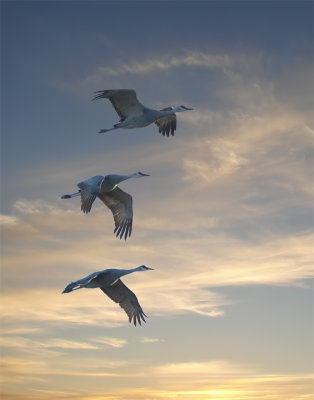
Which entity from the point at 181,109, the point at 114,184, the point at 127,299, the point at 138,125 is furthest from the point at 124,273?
the point at 181,109

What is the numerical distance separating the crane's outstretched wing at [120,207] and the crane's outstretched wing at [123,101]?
3258mm

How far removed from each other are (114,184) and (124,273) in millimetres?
3997

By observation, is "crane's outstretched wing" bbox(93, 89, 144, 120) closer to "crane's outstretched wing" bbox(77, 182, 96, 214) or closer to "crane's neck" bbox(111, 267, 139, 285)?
"crane's outstretched wing" bbox(77, 182, 96, 214)

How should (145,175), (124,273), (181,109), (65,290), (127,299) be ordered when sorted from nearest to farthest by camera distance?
(65,290) < (124,273) < (127,299) < (145,175) < (181,109)

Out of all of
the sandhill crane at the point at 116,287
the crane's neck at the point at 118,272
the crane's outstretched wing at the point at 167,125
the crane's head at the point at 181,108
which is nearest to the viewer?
the sandhill crane at the point at 116,287

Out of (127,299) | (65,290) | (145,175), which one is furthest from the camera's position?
(145,175)

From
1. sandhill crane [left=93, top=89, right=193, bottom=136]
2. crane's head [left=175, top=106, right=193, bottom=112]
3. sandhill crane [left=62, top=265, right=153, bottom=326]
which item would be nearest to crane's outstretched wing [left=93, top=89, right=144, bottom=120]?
sandhill crane [left=93, top=89, right=193, bottom=136]

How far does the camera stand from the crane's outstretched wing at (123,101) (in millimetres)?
20578

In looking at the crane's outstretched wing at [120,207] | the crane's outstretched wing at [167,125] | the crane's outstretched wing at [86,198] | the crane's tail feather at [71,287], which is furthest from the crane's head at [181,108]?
the crane's tail feather at [71,287]

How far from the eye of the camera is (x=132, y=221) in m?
22.7

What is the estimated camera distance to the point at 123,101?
68.8 feet

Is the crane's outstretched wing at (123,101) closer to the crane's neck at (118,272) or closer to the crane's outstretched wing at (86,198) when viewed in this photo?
the crane's outstretched wing at (86,198)

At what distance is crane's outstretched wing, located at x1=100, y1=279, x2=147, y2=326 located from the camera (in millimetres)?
20406

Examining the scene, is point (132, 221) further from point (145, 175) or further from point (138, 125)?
point (138, 125)
